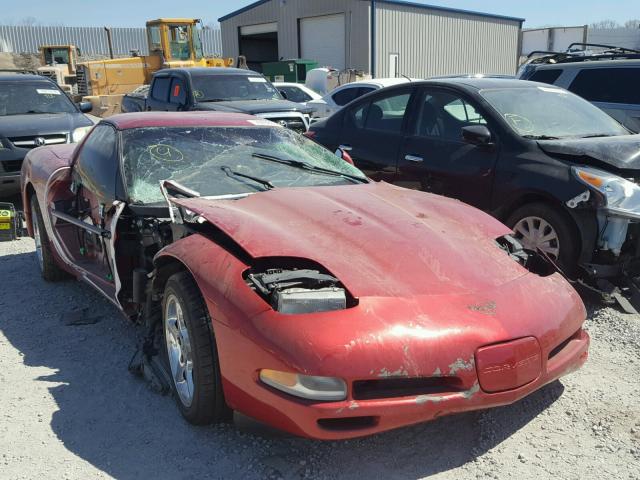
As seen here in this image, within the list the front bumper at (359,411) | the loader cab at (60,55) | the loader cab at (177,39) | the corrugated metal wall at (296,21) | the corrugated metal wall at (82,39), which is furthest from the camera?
the corrugated metal wall at (82,39)

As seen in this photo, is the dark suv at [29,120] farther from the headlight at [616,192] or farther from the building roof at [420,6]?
the building roof at [420,6]

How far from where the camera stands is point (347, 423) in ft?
8.16

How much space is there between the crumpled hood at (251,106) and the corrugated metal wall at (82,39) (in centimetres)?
3997

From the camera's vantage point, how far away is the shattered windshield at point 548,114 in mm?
5387

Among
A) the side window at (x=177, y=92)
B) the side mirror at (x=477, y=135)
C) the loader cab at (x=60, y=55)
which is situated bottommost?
the side mirror at (x=477, y=135)

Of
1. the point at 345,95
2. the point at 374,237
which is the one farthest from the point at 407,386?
the point at 345,95

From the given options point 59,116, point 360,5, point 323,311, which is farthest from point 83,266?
point 360,5

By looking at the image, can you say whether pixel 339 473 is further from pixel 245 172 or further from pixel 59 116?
pixel 59 116

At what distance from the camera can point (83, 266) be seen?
4465mm

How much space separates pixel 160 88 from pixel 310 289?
33.5ft

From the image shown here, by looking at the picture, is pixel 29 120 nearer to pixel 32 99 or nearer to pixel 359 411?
pixel 32 99

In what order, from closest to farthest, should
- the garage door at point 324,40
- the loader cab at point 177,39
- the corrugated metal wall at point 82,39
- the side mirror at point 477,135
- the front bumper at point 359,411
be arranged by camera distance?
the front bumper at point 359,411
the side mirror at point 477,135
the loader cab at point 177,39
the garage door at point 324,40
the corrugated metal wall at point 82,39

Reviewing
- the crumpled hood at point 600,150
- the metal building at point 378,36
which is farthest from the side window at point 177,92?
the metal building at point 378,36

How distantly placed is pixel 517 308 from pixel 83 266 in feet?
10.1
